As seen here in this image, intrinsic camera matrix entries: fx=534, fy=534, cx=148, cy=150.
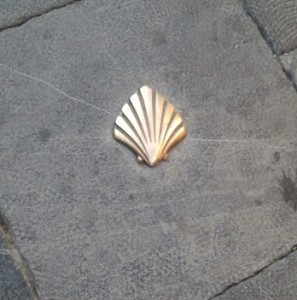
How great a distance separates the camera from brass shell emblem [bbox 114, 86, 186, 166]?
1.66 meters

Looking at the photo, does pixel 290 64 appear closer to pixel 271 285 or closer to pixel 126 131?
pixel 126 131

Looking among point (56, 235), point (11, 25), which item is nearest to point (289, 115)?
point (56, 235)

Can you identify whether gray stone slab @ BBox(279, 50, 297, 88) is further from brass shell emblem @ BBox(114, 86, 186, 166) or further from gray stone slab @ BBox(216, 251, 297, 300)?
gray stone slab @ BBox(216, 251, 297, 300)

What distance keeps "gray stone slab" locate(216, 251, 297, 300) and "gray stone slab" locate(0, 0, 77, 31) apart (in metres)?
1.08

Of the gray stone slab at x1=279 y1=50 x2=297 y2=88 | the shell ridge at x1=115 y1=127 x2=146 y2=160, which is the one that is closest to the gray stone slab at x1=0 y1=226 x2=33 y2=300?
the shell ridge at x1=115 y1=127 x2=146 y2=160

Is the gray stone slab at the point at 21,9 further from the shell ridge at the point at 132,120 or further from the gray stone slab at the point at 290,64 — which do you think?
the gray stone slab at the point at 290,64

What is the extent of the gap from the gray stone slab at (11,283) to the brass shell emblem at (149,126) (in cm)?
49

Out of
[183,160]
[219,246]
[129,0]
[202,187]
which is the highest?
[129,0]

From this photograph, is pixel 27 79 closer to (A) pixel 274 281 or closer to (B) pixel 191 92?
(B) pixel 191 92

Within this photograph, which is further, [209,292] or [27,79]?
[27,79]

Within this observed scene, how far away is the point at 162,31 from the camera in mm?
1809

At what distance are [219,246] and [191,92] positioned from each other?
51 centimetres

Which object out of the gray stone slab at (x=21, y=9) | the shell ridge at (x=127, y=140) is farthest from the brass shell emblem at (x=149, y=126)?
the gray stone slab at (x=21, y=9)

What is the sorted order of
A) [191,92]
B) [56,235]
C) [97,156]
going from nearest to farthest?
[56,235], [97,156], [191,92]
